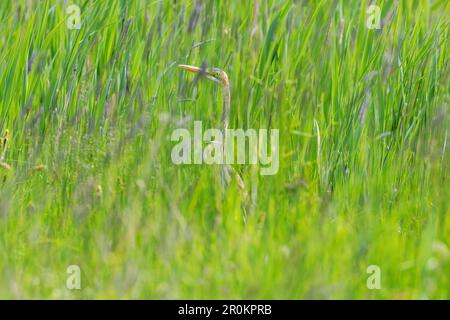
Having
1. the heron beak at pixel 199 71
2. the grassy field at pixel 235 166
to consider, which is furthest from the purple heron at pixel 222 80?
the grassy field at pixel 235 166

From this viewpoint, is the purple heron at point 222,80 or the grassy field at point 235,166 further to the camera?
the purple heron at point 222,80

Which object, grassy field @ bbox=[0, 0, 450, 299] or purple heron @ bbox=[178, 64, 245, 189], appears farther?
purple heron @ bbox=[178, 64, 245, 189]

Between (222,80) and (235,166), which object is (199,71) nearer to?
(222,80)

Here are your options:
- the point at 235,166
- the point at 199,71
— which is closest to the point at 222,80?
the point at 199,71

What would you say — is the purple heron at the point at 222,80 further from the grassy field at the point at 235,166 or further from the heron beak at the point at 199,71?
the grassy field at the point at 235,166

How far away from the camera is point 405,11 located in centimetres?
523

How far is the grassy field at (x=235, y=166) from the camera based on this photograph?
3.61 metres

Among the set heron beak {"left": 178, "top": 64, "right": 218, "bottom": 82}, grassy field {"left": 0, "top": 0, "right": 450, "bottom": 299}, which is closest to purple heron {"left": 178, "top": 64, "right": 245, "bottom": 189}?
heron beak {"left": 178, "top": 64, "right": 218, "bottom": 82}

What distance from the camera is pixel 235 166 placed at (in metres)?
4.54

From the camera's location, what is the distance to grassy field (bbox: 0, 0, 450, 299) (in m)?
3.61

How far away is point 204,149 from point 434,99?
1.18 meters

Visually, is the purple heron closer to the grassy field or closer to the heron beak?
the heron beak

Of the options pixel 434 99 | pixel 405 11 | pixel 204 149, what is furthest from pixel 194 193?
pixel 405 11
